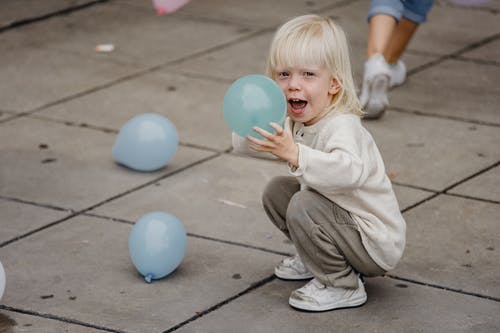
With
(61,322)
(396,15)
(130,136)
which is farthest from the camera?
(396,15)

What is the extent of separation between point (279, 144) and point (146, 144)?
1903 millimetres

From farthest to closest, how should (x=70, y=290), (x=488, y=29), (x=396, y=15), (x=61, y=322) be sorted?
1. (x=488, y=29)
2. (x=396, y=15)
3. (x=70, y=290)
4. (x=61, y=322)

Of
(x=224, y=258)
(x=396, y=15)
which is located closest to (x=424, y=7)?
(x=396, y=15)

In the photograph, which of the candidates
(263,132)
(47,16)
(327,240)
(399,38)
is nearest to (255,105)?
(263,132)

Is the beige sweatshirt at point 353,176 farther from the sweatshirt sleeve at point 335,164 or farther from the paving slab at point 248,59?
the paving slab at point 248,59

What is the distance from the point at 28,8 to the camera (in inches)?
363

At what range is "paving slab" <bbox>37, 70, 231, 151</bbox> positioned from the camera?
647 centimetres

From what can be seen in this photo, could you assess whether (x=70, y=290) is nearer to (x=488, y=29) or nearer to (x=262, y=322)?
(x=262, y=322)

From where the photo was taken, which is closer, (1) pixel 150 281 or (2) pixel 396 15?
(1) pixel 150 281

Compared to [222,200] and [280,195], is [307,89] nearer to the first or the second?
[280,195]

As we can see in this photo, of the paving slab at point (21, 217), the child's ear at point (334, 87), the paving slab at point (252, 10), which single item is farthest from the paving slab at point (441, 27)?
the child's ear at point (334, 87)

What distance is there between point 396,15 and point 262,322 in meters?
3.00

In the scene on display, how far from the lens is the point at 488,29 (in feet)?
28.6

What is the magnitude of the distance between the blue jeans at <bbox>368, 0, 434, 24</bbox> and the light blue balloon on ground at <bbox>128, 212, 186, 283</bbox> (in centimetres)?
263
